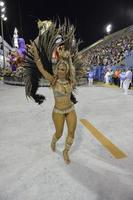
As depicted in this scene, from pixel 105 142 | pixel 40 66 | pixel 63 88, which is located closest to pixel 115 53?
pixel 105 142

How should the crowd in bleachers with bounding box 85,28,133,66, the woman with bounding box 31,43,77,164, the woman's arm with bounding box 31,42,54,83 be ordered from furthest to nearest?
1. the crowd in bleachers with bounding box 85,28,133,66
2. the woman's arm with bounding box 31,42,54,83
3. the woman with bounding box 31,43,77,164

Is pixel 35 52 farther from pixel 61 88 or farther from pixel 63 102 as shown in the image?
pixel 63 102

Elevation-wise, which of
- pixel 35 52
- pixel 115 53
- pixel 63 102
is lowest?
pixel 63 102

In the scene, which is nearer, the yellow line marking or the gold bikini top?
the gold bikini top

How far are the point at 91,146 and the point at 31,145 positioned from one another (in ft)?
3.91

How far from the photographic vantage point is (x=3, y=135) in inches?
229

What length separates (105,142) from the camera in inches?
203

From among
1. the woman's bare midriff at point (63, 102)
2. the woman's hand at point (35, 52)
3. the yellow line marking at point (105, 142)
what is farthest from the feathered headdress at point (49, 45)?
the yellow line marking at point (105, 142)

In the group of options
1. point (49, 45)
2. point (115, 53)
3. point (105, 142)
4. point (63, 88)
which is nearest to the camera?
point (63, 88)

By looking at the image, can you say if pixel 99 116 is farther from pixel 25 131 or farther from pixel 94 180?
pixel 94 180

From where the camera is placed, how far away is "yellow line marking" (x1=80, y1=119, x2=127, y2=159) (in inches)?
175

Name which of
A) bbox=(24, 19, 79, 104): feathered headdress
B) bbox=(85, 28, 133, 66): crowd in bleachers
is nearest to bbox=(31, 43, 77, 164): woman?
bbox=(24, 19, 79, 104): feathered headdress

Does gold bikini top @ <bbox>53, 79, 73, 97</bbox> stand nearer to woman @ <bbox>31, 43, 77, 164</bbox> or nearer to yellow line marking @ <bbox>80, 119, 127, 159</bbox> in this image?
woman @ <bbox>31, 43, 77, 164</bbox>

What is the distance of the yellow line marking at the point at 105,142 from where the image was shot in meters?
4.44
